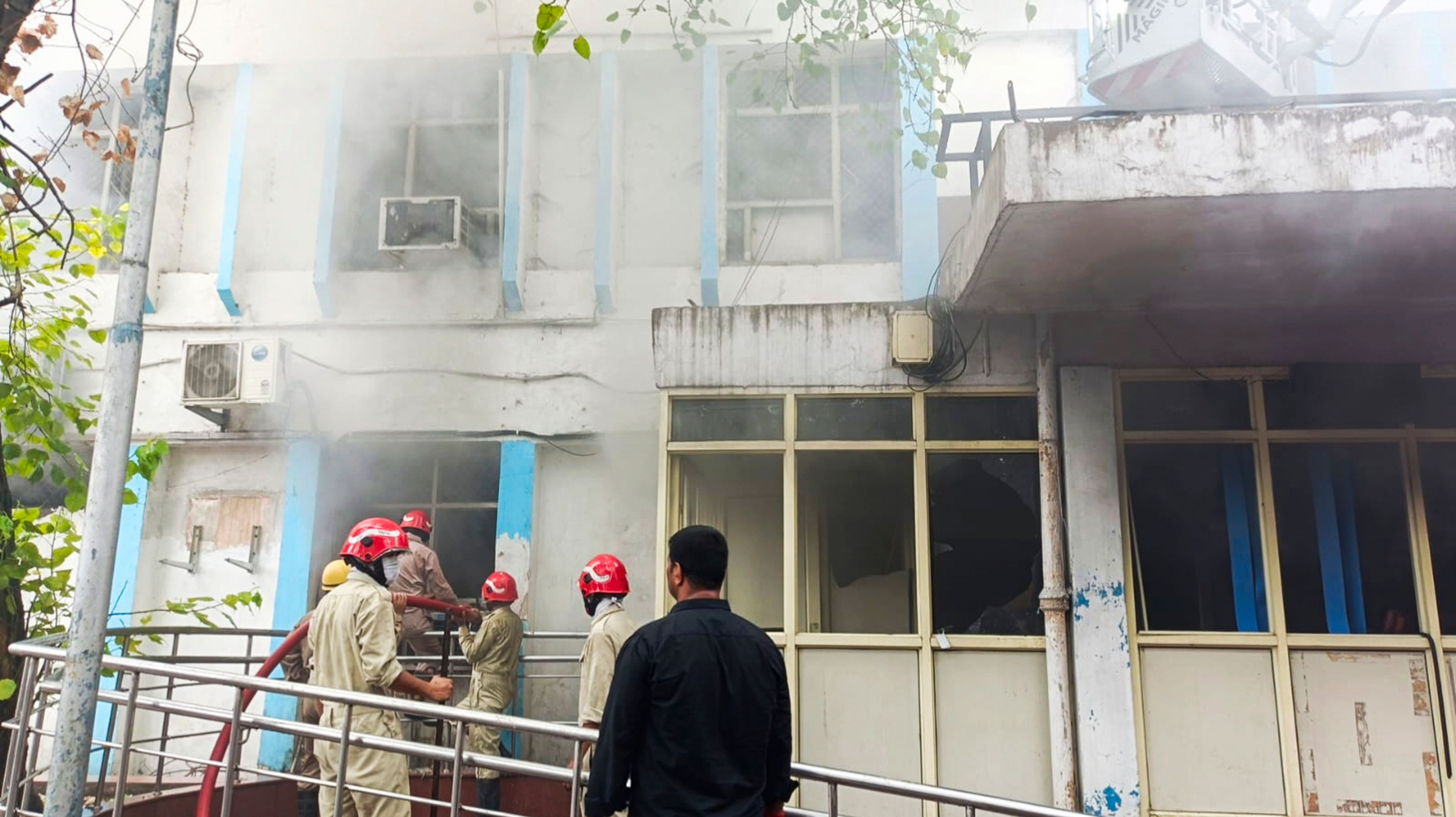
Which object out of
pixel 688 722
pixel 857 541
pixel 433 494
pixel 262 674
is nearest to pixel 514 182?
pixel 433 494

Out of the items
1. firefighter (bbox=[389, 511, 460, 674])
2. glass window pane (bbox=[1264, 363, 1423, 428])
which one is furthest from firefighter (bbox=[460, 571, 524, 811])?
glass window pane (bbox=[1264, 363, 1423, 428])

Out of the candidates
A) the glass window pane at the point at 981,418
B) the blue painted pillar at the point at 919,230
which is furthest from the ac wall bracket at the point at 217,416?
the glass window pane at the point at 981,418

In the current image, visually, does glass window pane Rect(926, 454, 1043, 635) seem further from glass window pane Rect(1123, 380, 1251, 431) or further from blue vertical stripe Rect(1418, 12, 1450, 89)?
blue vertical stripe Rect(1418, 12, 1450, 89)

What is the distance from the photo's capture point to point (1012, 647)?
596 centimetres

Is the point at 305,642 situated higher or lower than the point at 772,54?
lower

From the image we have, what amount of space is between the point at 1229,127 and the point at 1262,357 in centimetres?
200

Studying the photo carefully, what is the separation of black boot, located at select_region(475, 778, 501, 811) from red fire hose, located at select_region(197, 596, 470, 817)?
1030mm

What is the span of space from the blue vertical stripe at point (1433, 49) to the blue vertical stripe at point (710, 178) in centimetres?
570

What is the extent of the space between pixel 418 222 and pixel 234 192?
1734 mm

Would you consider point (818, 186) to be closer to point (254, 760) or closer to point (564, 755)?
point (564, 755)

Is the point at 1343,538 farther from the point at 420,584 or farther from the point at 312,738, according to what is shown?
the point at 420,584

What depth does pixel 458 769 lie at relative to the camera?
12.2 feet

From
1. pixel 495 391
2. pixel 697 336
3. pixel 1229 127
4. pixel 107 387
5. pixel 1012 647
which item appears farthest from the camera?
pixel 495 391

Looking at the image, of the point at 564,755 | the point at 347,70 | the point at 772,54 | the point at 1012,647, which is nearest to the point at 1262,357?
the point at 1012,647
